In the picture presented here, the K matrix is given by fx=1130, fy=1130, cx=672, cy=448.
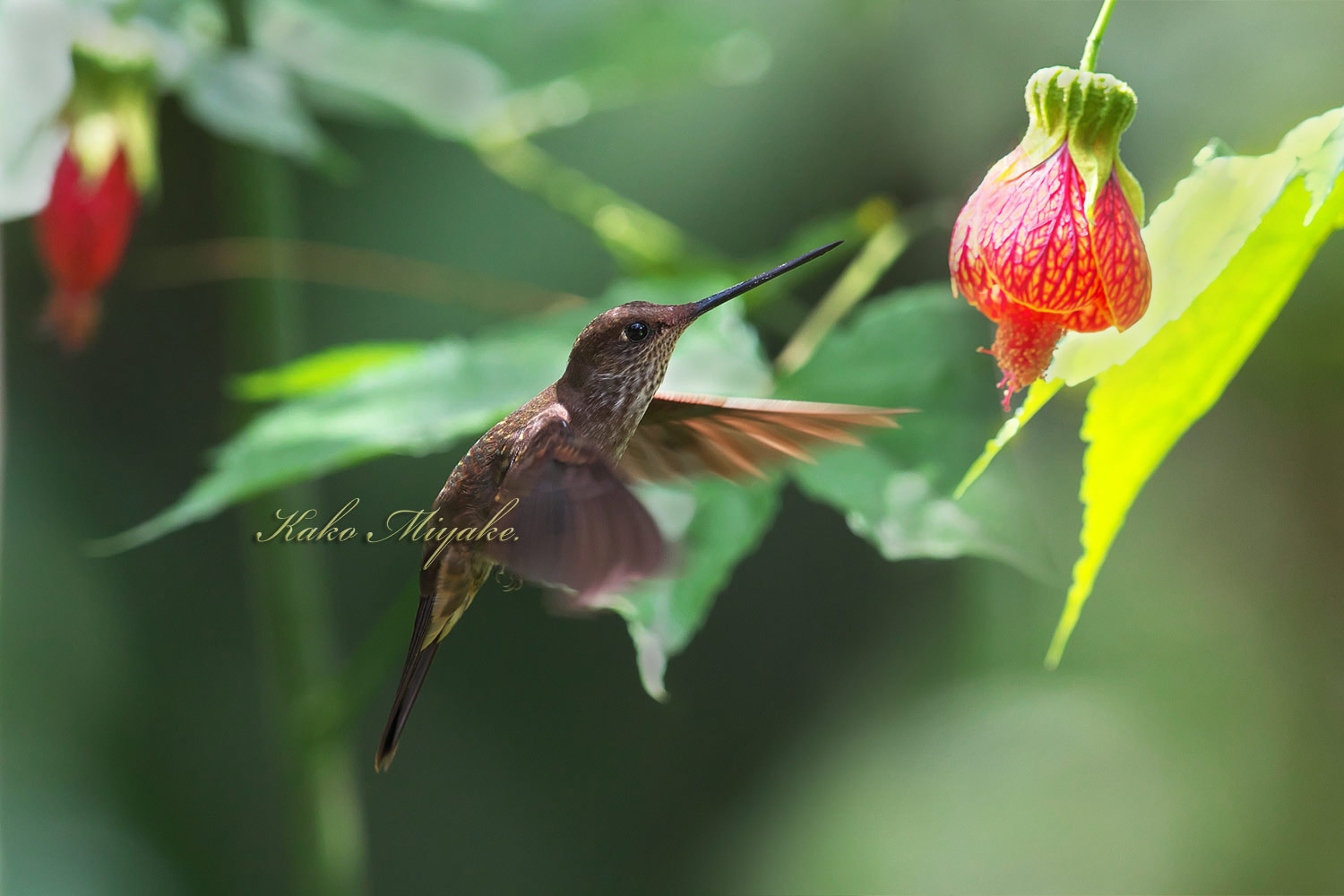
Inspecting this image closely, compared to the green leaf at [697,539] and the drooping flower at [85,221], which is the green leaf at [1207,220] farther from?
the drooping flower at [85,221]

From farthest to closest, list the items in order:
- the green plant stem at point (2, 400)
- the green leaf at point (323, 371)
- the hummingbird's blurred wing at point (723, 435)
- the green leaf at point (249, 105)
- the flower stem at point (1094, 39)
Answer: the green plant stem at point (2, 400) → the green leaf at point (249, 105) → the green leaf at point (323, 371) → the hummingbird's blurred wing at point (723, 435) → the flower stem at point (1094, 39)

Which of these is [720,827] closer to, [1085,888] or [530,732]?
[530,732]

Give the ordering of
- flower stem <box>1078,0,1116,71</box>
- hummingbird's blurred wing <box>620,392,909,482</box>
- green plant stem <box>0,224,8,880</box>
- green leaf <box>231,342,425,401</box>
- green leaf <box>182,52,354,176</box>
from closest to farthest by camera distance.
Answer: flower stem <box>1078,0,1116,71</box>, hummingbird's blurred wing <box>620,392,909,482</box>, green leaf <box>231,342,425,401</box>, green leaf <box>182,52,354,176</box>, green plant stem <box>0,224,8,880</box>

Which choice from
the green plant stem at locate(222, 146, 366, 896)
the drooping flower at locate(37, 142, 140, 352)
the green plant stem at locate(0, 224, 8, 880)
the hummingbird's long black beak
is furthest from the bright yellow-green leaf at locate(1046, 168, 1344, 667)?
the green plant stem at locate(0, 224, 8, 880)

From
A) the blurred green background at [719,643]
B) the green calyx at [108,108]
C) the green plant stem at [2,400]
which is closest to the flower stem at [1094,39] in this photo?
the green calyx at [108,108]

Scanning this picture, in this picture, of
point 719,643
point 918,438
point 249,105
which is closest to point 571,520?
point 918,438

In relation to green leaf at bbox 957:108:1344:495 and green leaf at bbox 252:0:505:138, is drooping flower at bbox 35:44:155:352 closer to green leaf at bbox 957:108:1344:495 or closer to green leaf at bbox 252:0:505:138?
green leaf at bbox 252:0:505:138

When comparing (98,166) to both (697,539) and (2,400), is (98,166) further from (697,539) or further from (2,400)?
(2,400)
